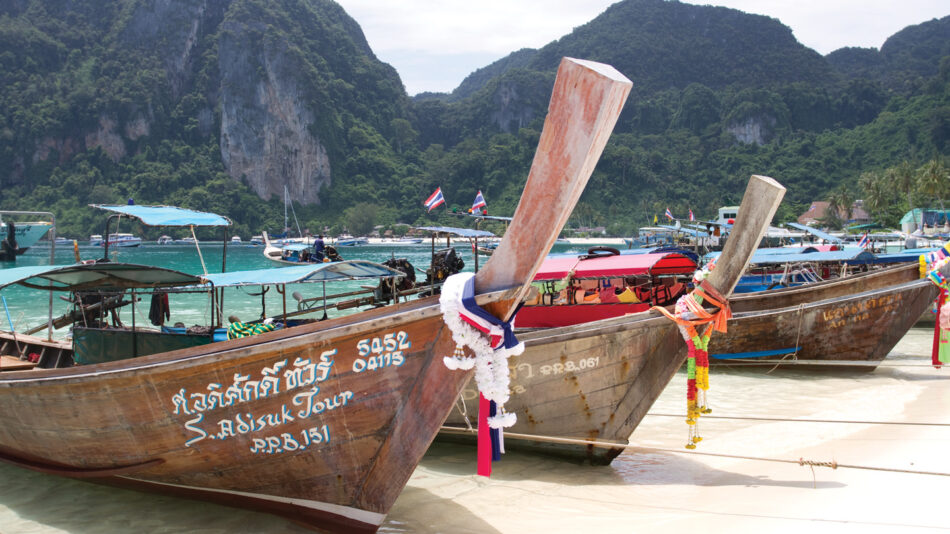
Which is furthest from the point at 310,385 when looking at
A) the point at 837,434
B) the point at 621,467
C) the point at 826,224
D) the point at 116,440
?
the point at 826,224

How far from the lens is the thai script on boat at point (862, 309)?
9.70 m

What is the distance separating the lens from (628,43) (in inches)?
5364

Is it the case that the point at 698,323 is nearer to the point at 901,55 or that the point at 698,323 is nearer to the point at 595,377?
the point at 595,377

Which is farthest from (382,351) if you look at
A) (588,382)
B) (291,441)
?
(588,382)

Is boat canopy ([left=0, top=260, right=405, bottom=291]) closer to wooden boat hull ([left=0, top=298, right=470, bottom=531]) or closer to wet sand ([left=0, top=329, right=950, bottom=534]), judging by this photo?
wooden boat hull ([left=0, top=298, right=470, bottom=531])

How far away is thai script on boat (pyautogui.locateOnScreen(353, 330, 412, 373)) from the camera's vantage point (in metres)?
3.73

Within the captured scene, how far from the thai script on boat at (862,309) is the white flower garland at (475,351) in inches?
309

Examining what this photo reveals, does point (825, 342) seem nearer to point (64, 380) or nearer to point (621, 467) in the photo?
point (621, 467)

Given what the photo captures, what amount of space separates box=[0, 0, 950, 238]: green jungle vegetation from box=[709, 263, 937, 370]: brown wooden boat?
63.9m

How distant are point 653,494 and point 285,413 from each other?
10.3 ft

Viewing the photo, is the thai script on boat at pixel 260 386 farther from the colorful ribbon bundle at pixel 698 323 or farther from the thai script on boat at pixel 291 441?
the colorful ribbon bundle at pixel 698 323

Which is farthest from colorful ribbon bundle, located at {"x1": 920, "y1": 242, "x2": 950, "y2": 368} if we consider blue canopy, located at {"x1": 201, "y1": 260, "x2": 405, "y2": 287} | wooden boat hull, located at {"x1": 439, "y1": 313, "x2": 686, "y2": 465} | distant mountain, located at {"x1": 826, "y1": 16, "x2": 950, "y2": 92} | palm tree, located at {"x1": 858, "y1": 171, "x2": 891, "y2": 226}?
distant mountain, located at {"x1": 826, "y1": 16, "x2": 950, "y2": 92}

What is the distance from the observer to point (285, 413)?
4043 millimetres

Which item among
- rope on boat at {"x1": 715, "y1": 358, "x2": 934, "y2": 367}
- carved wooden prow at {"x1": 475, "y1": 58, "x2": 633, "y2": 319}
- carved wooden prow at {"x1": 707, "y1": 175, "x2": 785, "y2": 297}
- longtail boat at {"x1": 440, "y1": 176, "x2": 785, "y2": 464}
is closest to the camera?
carved wooden prow at {"x1": 475, "y1": 58, "x2": 633, "y2": 319}
